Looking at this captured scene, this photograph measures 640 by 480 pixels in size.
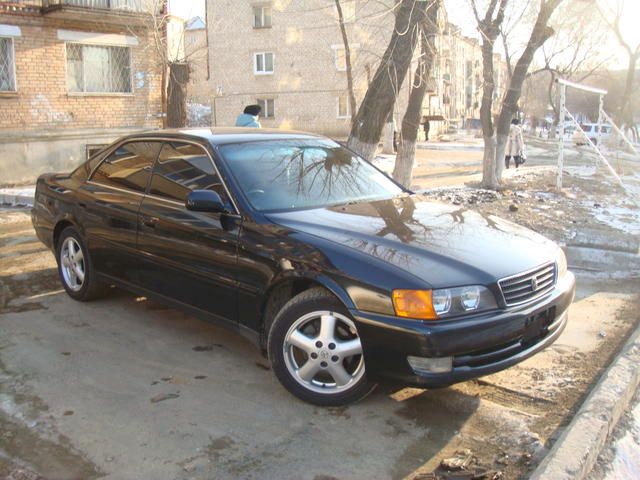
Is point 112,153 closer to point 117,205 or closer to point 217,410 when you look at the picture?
point 117,205

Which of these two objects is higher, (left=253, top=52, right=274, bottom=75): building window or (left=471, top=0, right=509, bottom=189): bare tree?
(left=253, top=52, right=274, bottom=75): building window

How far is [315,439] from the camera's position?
3.44 metres

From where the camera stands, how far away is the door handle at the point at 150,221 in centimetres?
474

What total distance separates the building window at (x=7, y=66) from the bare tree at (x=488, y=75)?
32.9 ft

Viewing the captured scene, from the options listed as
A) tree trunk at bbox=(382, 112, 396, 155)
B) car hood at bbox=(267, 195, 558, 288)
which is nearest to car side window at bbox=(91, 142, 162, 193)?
car hood at bbox=(267, 195, 558, 288)

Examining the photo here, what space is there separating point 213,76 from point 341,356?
125 feet

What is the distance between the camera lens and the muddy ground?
322 centimetres

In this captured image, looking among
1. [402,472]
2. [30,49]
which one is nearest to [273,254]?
[402,472]

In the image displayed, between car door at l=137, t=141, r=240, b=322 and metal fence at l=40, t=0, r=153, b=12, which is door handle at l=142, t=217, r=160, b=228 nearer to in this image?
car door at l=137, t=141, r=240, b=322

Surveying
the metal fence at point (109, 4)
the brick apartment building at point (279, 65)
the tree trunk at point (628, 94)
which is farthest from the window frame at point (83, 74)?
the tree trunk at point (628, 94)

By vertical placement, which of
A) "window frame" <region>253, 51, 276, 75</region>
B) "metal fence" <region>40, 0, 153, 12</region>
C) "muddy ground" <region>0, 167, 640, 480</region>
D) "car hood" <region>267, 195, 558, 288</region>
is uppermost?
"window frame" <region>253, 51, 276, 75</region>

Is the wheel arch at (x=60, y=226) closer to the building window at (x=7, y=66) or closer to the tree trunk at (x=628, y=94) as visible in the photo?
the building window at (x=7, y=66)

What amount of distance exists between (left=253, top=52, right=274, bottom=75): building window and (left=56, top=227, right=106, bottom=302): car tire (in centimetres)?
3393

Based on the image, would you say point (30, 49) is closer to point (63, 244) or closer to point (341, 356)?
point (63, 244)
